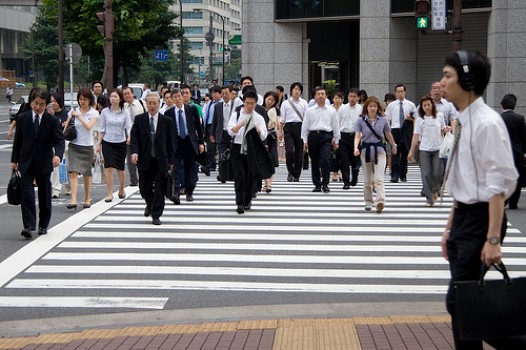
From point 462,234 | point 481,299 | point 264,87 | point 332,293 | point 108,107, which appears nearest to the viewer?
point 481,299

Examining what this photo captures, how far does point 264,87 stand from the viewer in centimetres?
3450

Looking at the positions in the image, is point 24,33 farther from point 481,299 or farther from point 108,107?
point 481,299

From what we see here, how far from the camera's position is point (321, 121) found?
17922mm

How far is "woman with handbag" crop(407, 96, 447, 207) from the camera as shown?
51.6 ft

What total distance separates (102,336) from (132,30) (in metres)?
32.9

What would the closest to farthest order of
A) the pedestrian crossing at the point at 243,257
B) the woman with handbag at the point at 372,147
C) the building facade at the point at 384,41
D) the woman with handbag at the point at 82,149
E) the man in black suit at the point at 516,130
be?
the pedestrian crossing at the point at 243,257 < the man in black suit at the point at 516,130 < the woman with handbag at the point at 372,147 < the woman with handbag at the point at 82,149 < the building facade at the point at 384,41

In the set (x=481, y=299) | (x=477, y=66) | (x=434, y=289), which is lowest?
(x=434, y=289)

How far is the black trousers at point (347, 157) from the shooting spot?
1917 centimetres

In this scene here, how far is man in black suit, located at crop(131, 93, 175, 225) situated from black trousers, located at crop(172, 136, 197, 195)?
2.20 meters

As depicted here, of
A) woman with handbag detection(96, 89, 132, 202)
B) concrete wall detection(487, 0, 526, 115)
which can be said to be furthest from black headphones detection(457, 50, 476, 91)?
concrete wall detection(487, 0, 526, 115)

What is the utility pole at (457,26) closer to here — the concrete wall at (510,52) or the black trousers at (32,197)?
the concrete wall at (510,52)

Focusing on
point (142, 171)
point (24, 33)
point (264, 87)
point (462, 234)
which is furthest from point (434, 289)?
point (24, 33)

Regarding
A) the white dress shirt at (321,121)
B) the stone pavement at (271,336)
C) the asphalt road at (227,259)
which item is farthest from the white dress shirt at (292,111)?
the stone pavement at (271,336)

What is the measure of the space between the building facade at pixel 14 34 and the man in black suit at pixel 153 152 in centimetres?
9087
